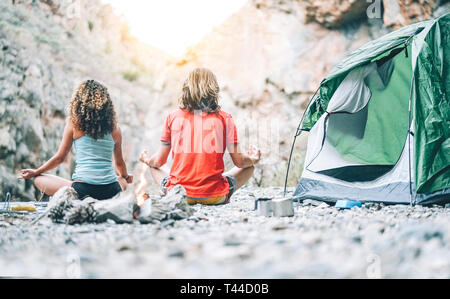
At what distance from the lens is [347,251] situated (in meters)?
1.78

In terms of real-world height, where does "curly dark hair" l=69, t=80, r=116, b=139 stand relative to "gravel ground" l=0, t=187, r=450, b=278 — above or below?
above

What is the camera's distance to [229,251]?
70.6 inches

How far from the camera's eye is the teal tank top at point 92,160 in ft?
11.2

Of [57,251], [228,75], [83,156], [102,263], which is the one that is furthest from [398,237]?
[228,75]

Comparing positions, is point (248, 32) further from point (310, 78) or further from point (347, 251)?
point (347, 251)

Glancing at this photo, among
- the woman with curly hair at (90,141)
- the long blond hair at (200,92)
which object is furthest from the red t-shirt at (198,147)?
the woman with curly hair at (90,141)

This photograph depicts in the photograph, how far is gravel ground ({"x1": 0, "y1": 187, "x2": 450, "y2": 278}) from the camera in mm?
1585

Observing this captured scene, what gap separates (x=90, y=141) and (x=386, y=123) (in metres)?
3.04

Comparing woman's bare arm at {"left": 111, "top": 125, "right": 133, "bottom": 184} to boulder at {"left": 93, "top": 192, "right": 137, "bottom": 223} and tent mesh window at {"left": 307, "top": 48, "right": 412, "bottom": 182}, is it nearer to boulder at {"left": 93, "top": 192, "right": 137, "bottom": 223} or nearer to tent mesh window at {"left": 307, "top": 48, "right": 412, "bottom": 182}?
boulder at {"left": 93, "top": 192, "right": 137, "bottom": 223}

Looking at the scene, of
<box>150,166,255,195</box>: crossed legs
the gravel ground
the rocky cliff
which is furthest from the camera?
the rocky cliff

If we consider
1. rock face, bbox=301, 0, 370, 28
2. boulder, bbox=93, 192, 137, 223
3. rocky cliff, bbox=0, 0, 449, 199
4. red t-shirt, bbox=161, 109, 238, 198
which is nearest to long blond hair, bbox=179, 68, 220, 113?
red t-shirt, bbox=161, 109, 238, 198

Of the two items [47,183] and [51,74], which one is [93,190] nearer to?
[47,183]
